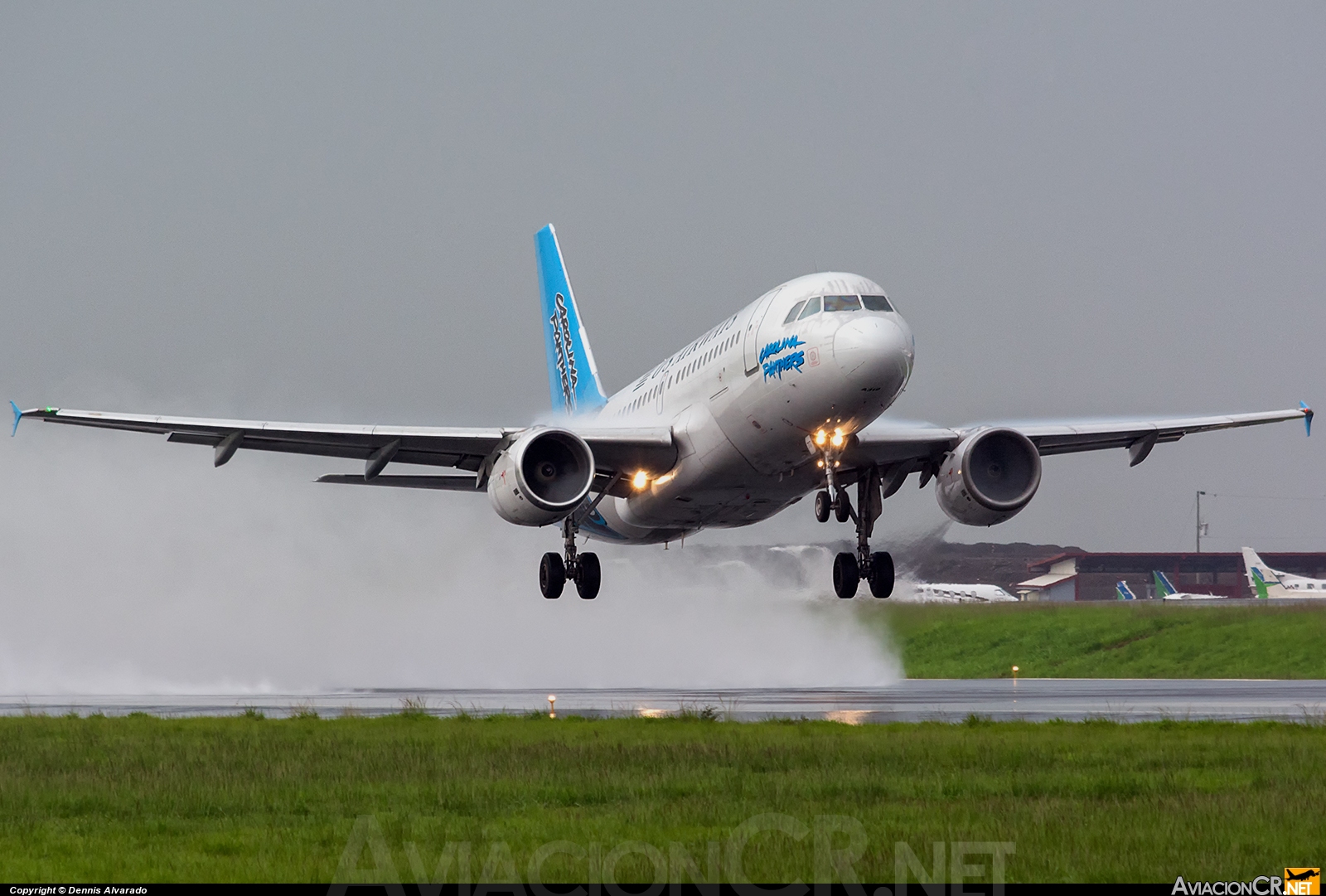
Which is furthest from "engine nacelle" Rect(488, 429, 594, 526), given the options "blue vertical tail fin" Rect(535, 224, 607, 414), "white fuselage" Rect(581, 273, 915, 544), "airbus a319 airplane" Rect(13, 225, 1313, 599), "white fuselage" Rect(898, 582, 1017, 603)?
"white fuselage" Rect(898, 582, 1017, 603)

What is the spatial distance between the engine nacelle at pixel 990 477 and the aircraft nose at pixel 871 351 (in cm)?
567

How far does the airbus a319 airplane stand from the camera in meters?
27.7

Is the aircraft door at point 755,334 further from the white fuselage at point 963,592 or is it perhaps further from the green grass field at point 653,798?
the white fuselage at point 963,592

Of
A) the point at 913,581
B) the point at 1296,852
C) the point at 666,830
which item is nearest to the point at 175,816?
the point at 666,830

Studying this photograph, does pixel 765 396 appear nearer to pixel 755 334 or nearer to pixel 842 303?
pixel 755 334

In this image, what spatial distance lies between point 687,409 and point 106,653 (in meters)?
24.9

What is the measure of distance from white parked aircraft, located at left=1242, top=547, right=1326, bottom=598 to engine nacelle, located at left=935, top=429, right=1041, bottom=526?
7033cm

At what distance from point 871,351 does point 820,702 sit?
9.74m

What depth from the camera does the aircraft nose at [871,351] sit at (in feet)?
87.6

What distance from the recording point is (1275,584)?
100688mm

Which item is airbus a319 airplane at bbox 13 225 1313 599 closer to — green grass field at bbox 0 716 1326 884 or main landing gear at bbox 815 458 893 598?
main landing gear at bbox 815 458 893 598

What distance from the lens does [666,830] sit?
15.2 meters

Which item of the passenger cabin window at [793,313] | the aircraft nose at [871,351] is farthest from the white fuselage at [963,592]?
the aircraft nose at [871,351]

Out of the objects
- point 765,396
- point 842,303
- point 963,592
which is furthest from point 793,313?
point 963,592
